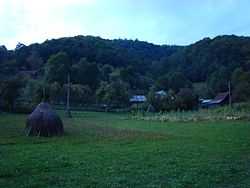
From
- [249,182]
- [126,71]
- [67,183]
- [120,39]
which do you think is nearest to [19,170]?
[67,183]

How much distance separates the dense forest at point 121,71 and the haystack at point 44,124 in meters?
34.9

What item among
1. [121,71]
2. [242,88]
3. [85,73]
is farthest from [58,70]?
[242,88]

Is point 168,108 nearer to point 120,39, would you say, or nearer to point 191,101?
point 191,101

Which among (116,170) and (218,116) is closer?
(116,170)

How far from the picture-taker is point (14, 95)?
62.0 metres

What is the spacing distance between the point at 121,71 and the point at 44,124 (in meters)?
76.2

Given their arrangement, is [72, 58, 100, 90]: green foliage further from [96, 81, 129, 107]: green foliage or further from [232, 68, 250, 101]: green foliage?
[232, 68, 250, 101]: green foliage

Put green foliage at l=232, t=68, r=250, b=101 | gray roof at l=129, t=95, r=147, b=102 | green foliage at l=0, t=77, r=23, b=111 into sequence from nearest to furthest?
green foliage at l=0, t=77, r=23, b=111
green foliage at l=232, t=68, r=250, b=101
gray roof at l=129, t=95, r=147, b=102

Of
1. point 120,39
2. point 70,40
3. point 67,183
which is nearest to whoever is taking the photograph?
point 67,183

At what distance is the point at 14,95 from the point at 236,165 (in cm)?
5426

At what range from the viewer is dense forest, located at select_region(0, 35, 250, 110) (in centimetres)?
7500

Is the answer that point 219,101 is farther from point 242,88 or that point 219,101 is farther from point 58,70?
point 58,70

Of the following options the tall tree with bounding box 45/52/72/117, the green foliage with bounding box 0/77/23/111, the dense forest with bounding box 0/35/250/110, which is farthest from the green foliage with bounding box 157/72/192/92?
the green foliage with bounding box 0/77/23/111

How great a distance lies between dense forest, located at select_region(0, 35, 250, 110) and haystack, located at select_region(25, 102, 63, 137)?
1374 inches
